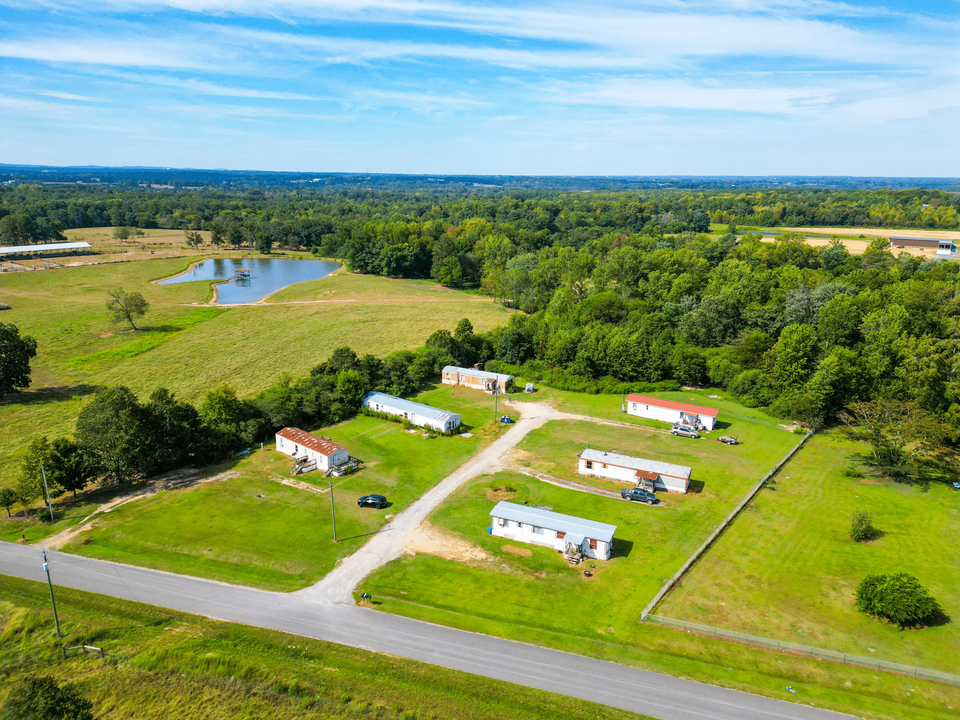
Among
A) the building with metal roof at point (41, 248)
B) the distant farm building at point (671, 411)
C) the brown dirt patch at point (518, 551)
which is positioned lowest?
the brown dirt patch at point (518, 551)

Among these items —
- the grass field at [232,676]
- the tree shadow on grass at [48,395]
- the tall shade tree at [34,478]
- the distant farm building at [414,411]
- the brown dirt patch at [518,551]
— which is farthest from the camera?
the tree shadow on grass at [48,395]

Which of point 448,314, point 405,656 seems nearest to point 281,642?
point 405,656

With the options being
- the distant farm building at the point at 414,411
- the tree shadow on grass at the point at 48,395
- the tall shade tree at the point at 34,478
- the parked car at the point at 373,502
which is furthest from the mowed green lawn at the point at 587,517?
the tree shadow on grass at the point at 48,395

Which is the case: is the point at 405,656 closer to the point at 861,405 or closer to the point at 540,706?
the point at 540,706

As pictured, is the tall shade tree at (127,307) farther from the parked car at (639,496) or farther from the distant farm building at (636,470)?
the parked car at (639,496)

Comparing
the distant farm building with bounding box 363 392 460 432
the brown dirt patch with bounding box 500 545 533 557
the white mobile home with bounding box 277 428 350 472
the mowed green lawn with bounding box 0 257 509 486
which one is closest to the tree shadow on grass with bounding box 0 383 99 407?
the mowed green lawn with bounding box 0 257 509 486

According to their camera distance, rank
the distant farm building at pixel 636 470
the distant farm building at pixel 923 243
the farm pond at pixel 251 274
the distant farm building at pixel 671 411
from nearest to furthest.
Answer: the distant farm building at pixel 636 470, the distant farm building at pixel 671 411, the distant farm building at pixel 923 243, the farm pond at pixel 251 274

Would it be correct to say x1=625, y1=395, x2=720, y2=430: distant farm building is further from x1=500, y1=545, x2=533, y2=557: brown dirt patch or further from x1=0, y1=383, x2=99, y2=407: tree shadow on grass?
x1=0, y1=383, x2=99, y2=407: tree shadow on grass
